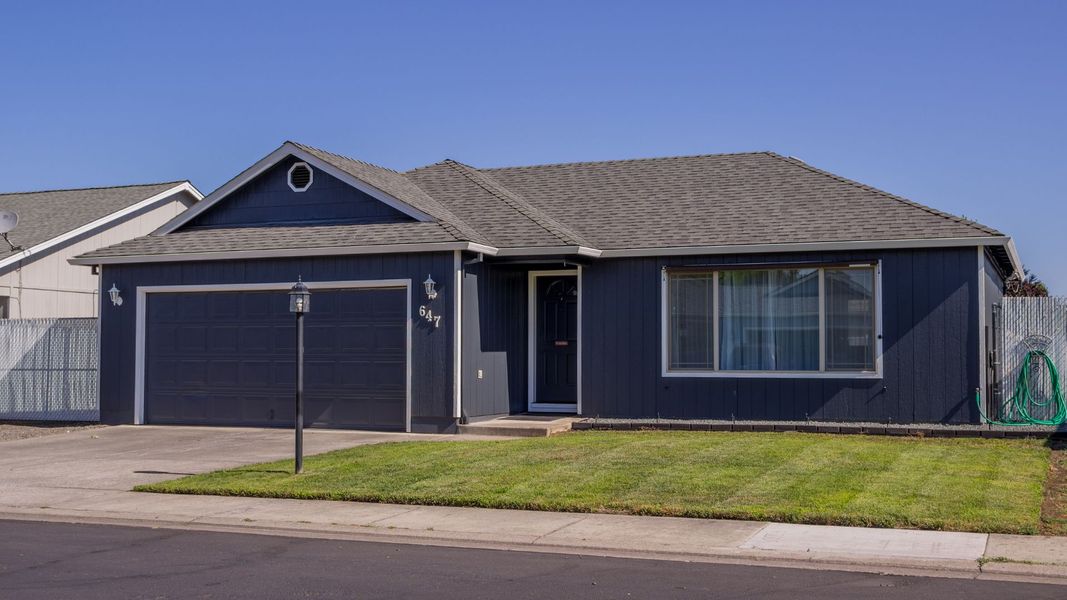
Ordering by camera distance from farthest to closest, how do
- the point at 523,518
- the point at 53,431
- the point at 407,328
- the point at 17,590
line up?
the point at 53,431 < the point at 407,328 < the point at 523,518 < the point at 17,590

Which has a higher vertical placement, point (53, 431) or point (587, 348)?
point (587, 348)

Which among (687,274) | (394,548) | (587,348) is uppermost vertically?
(687,274)

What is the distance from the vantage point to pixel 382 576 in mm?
8195

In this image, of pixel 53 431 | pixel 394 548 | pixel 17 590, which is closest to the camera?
pixel 17 590

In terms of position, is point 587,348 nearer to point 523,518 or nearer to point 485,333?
point 485,333

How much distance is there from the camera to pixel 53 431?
19031 millimetres

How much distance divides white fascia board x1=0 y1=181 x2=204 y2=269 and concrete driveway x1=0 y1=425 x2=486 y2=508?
728 cm

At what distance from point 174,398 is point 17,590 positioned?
1204 cm

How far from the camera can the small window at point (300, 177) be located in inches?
765

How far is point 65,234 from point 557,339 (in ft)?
42.8

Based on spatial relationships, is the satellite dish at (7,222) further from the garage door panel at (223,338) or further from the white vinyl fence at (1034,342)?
the white vinyl fence at (1034,342)

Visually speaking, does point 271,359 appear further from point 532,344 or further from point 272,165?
point 532,344

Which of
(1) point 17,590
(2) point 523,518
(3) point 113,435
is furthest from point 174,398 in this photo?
(1) point 17,590

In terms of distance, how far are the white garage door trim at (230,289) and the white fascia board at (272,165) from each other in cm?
132
